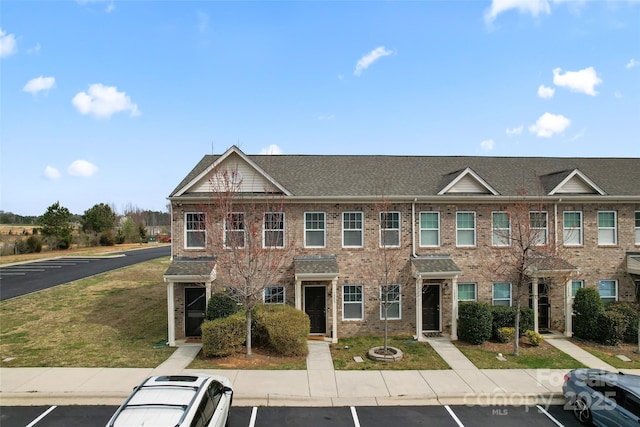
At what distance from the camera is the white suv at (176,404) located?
628 cm

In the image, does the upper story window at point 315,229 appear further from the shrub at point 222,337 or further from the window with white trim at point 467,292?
the window with white trim at point 467,292

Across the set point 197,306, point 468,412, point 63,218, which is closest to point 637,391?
point 468,412

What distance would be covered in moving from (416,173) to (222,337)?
1195cm

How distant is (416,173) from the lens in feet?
60.1

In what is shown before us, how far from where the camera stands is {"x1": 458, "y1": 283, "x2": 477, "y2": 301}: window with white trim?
53.6 feet

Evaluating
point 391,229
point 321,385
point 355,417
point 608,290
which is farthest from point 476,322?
point 355,417

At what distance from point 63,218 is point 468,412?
51593 mm

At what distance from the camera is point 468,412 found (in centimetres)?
964

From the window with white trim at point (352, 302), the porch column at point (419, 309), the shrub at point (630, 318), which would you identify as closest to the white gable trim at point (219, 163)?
the window with white trim at point (352, 302)

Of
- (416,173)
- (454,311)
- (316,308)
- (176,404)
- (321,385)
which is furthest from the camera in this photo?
(416,173)

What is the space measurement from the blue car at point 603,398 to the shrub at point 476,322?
4.54 meters

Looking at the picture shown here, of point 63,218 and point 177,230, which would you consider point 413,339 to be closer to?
point 177,230

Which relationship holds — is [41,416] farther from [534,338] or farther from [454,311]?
[534,338]

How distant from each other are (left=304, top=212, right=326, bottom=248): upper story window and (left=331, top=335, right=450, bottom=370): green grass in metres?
4.29
